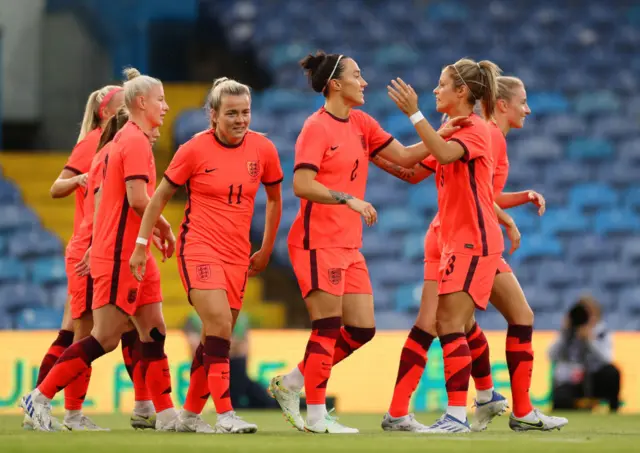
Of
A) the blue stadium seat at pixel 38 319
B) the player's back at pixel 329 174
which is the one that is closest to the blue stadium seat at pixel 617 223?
the blue stadium seat at pixel 38 319

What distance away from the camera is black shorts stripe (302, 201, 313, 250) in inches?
263

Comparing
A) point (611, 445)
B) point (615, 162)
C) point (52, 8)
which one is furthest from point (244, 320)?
point (52, 8)

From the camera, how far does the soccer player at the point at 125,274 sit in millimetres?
6695

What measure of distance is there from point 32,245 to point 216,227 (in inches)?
292

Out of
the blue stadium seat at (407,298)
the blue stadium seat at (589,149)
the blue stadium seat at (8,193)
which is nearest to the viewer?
the blue stadium seat at (407,298)

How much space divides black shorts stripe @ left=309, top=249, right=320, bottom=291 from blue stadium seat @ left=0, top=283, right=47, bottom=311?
6.75 metres

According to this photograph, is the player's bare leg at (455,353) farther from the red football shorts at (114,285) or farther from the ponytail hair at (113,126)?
the ponytail hair at (113,126)

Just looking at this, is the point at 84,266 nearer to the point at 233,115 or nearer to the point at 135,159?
the point at 135,159

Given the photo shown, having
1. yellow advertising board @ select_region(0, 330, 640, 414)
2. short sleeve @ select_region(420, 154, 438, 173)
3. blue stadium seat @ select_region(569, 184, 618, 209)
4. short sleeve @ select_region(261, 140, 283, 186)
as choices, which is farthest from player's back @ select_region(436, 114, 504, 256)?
blue stadium seat @ select_region(569, 184, 618, 209)

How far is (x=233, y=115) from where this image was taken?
668 centimetres

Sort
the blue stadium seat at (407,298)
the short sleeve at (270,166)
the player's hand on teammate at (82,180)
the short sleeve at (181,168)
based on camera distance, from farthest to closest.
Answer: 1. the blue stadium seat at (407,298)
2. the player's hand on teammate at (82,180)
3. the short sleeve at (270,166)
4. the short sleeve at (181,168)

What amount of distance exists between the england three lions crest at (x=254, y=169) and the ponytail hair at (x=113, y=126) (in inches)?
39.6

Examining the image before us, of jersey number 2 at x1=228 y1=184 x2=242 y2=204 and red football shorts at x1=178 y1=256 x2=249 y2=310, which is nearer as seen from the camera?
red football shorts at x1=178 y1=256 x2=249 y2=310

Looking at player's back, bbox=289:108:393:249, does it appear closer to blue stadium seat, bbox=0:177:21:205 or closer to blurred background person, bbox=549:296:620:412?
blurred background person, bbox=549:296:620:412
